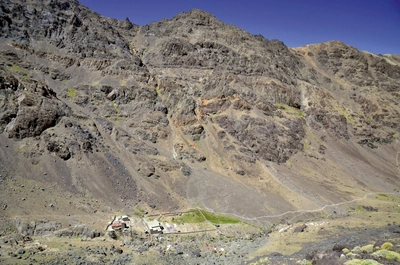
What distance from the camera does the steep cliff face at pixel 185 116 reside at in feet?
213

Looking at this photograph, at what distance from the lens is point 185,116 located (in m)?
94.4

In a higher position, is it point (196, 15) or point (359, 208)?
point (196, 15)

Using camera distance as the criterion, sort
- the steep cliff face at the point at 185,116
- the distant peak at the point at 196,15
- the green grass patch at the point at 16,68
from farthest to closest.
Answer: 1. the distant peak at the point at 196,15
2. the green grass patch at the point at 16,68
3. the steep cliff face at the point at 185,116

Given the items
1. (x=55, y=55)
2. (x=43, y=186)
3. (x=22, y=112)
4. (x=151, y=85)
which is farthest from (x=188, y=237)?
(x=55, y=55)

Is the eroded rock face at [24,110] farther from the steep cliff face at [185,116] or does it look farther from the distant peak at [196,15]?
the distant peak at [196,15]

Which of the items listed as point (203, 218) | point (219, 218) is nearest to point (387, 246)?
point (203, 218)

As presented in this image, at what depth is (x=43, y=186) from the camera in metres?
54.2

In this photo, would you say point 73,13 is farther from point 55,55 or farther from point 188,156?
point 188,156

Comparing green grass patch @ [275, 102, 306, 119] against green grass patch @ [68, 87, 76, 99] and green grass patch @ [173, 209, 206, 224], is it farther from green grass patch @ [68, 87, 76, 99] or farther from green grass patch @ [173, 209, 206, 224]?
green grass patch @ [68, 87, 76, 99]

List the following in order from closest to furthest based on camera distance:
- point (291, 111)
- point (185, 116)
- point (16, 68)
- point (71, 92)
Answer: point (16, 68) < point (71, 92) < point (185, 116) < point (291, 111)

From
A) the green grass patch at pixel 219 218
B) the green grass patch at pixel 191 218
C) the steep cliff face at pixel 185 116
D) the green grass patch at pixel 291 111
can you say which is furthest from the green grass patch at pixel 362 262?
the green grass patch at pixel 291 111

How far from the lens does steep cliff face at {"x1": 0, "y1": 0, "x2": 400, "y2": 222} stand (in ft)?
213

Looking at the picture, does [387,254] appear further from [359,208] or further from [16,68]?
[16,68]

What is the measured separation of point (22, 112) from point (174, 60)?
233ft
